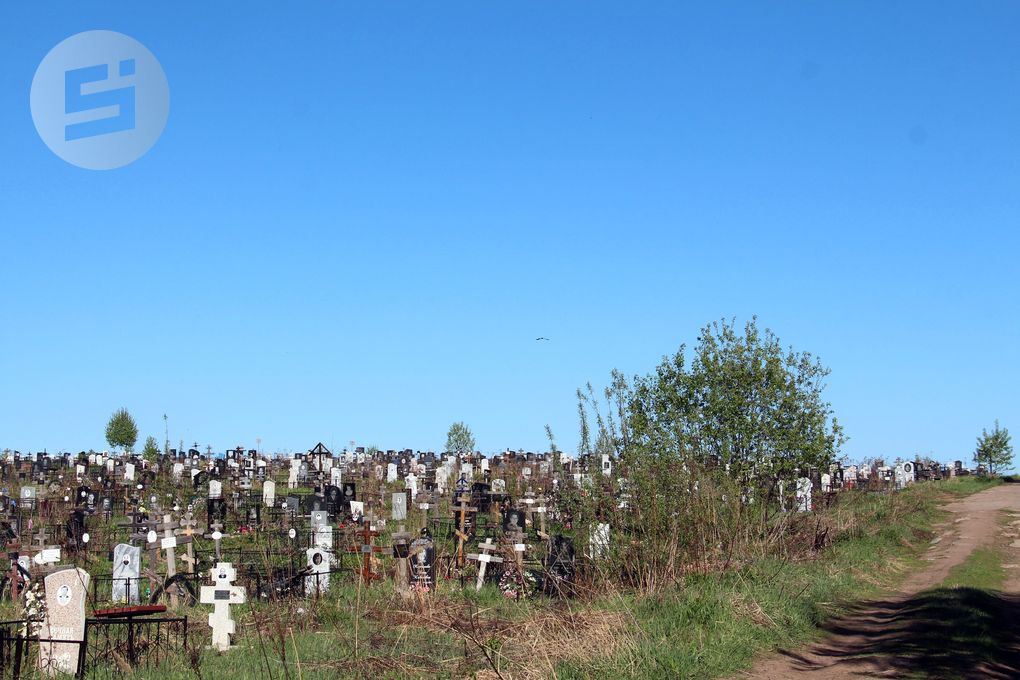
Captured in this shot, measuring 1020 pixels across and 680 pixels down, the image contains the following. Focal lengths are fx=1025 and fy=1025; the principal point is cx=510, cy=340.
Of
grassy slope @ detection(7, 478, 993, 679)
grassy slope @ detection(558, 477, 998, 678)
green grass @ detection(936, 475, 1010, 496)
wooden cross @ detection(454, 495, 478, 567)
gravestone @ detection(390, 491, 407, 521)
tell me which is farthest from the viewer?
green grass @ detection(936, 475, 1010, 496)

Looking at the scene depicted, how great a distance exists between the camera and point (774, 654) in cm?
1102

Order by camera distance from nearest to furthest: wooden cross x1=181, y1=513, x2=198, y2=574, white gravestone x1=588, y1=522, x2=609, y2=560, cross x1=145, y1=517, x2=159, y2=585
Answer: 1. white gravestone x1=588, y1=522, x2=609, y2=560
2. cross x1=145, y1=517, x2=159, y2=585
3. wooden cross x1=181, y1=513, x2=198, y2=574

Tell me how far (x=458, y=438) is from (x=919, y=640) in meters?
50.9

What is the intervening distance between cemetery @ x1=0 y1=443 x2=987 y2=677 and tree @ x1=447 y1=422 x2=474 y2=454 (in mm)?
21995

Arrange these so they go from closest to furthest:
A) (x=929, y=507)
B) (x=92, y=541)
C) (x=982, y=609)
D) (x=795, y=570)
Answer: (x=982, y=609)
(x=795, y=570)
(x=92, y=541)
(x=929, y=507)

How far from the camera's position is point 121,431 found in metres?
62.2

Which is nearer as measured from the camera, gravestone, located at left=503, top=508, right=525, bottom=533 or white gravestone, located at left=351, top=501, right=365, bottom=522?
gravestone, located at left=503, top=508, right=525, bottom=533

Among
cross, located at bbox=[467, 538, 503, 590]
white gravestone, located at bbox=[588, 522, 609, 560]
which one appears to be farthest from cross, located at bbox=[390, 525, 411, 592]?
white gravestone, located at bbox=[588, 522, 609, 560]

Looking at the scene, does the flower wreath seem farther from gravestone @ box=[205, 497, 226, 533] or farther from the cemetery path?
gravestone @ box=[205, 497, 226, 533]

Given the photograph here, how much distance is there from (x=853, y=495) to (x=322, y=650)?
77.3ft

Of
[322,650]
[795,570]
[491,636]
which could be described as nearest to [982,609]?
[795,570]

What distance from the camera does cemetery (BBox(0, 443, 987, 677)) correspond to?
10.8m

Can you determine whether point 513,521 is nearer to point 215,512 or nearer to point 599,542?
point 599,542

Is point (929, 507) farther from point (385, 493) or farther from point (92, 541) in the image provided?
point (92, 541)
